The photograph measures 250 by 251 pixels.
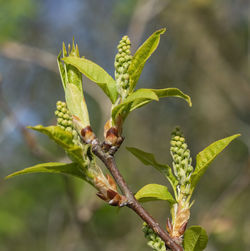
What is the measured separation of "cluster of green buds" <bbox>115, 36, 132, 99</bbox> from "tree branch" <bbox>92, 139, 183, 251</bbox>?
0.55 ft

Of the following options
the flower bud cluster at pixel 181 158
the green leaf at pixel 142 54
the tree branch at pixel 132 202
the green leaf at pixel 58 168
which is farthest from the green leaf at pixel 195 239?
the green leaf at pixel 142 54

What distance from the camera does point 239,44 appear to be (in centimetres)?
625

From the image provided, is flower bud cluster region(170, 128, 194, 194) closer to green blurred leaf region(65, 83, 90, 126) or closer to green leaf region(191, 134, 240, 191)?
green leaf region(191, 134, 240, 191)

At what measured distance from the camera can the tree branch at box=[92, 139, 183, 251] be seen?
0.89 metres

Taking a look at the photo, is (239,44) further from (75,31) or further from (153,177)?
(75,31)

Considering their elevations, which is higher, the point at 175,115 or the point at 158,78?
the point at 158,78

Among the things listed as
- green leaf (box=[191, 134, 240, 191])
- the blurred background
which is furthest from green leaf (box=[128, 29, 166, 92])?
the blurred background

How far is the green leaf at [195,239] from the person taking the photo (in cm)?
89

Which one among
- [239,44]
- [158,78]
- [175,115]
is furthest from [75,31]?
[239,44]

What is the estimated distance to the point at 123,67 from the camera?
38.0 inches

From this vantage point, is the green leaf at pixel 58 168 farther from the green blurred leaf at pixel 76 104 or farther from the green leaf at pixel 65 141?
the green blurred leaf at pixel 76 104

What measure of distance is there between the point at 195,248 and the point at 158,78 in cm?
638

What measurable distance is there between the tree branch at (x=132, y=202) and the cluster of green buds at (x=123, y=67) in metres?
0.17

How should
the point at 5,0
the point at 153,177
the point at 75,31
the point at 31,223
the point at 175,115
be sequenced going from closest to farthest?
the point at 5,0 < the point at 31,223 < the point at 153,177 < the point at 175,115 < the point at 75,31
